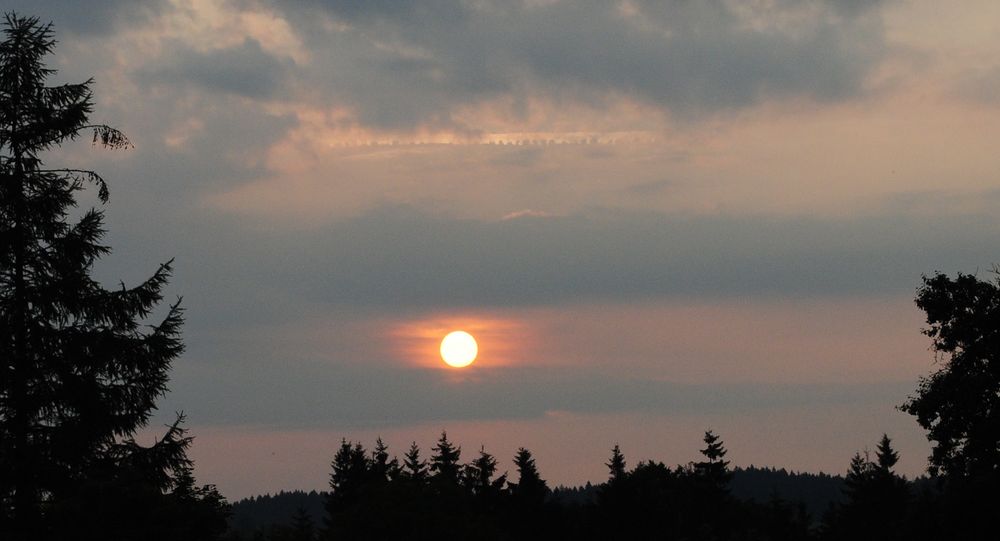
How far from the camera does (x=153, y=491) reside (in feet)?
78.8

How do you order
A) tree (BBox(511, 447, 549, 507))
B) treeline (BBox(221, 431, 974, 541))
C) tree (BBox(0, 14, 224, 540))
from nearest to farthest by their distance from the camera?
tree (BBox(0, 14, 224, 540)) → treeline (BBox(221, 431, 974, 541)) → tree (BBox(511, 447, 549, 507))

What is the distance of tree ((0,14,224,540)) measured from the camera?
27281 mm

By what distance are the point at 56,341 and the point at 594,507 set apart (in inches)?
3652

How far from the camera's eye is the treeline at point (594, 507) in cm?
5253

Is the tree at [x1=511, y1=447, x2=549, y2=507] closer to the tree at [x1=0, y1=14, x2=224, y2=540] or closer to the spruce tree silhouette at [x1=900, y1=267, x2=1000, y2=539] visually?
the spruce tree silhouette at [x1=900, y1=267, x2=1000, y2=539]

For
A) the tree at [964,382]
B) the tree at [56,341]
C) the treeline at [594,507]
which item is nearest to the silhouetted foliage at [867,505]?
the treeline at [594,507]

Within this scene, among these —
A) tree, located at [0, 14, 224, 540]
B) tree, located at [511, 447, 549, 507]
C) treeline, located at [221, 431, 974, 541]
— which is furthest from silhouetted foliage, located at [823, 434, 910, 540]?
tree, located at [0, 14, 224, 540]

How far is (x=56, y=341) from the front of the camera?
91.0 ft

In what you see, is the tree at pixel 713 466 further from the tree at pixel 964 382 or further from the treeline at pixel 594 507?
the tree at pixel 964 382

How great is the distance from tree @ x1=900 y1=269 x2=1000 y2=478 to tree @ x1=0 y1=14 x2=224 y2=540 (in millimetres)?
39560

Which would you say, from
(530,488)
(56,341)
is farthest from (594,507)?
(56,341)

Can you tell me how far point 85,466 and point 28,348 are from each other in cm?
308

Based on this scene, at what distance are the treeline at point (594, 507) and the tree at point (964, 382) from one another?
8.39 ft

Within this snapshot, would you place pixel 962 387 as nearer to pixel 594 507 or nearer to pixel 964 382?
pixel 964 382
